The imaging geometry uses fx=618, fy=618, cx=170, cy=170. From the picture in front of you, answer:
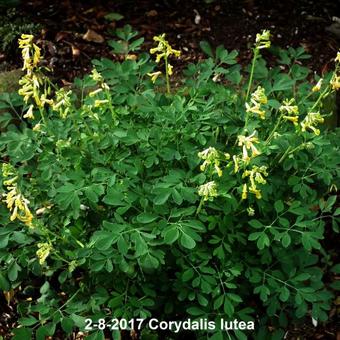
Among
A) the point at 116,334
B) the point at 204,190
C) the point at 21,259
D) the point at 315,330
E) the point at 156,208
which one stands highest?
the point at 204,190

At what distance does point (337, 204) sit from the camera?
375cm

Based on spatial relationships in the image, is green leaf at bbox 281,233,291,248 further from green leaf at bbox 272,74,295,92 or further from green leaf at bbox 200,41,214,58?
green leaf at bbox 200,41,214,58

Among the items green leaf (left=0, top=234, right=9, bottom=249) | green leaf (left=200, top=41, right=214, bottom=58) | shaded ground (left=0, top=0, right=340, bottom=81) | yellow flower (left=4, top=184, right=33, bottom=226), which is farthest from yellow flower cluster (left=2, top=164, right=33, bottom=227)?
shaded ground (left=0, top=0, right=340, bottom=81)

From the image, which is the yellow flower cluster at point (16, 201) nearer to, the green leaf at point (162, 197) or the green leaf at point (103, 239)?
the green leaf at point (103, 239)

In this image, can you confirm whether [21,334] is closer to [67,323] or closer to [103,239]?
[67,323]

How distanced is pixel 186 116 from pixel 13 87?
5.30 feet

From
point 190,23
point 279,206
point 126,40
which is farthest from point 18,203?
point 190,23

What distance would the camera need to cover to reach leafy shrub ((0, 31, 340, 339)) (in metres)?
2.44

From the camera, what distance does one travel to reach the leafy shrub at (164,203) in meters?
2.44

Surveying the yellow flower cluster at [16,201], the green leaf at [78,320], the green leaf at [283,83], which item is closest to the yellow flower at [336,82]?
the green leaf at [283,83]

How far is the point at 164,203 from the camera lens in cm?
244

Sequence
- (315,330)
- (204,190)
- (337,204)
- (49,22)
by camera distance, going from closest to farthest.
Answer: (204,190) → (315,330) → (337,204) → (49,22)

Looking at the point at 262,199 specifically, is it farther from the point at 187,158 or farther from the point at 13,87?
the point at 13,87

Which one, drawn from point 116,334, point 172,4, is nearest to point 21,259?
→ point 116,334
